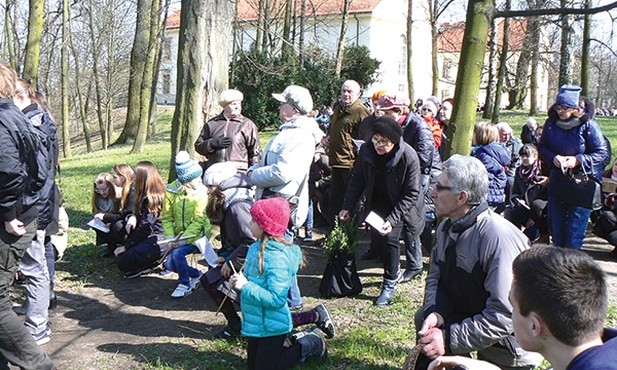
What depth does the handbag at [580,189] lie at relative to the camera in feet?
19.5

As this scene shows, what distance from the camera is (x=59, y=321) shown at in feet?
18.6

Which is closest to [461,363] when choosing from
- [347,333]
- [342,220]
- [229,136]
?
[347,333]

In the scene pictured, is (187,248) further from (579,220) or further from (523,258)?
(523,258)

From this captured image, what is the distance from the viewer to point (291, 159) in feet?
18.0

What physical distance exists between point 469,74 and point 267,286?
2.21 meters

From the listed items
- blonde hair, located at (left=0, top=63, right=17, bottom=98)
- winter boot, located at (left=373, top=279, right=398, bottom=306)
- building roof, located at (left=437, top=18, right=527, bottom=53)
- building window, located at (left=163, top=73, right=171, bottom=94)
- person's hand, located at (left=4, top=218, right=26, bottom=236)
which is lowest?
winter boot, located at (left=373, top=279, right=398, bottom=306)

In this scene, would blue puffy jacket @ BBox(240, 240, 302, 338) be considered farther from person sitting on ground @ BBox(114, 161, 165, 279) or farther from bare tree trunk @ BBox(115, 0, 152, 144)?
bare tree trunk @ BBox(115, 0, 152, 144)

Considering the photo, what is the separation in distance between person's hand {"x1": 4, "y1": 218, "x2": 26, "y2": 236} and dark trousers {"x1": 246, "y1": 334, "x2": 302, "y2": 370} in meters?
1.66

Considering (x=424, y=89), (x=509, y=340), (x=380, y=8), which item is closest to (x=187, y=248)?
(x=509, y=340)

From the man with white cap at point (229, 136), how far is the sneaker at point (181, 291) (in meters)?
1.45

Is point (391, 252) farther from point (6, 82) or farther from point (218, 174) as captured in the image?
point (6, 82)

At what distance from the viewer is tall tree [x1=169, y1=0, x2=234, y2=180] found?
8.21 meters

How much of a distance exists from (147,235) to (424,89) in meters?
56.0

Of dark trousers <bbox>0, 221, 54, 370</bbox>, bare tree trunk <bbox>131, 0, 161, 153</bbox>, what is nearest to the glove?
dark trousers <bbox>0, 221, 54, 370</bbox>
